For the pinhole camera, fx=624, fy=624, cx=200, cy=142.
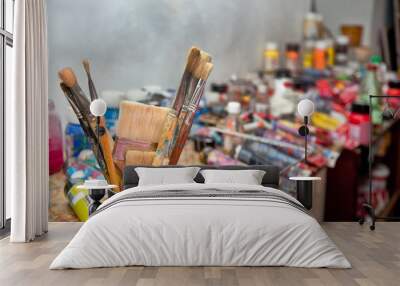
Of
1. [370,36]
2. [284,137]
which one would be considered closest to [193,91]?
[284,137]

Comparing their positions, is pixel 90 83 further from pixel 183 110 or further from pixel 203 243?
pixel 203 243

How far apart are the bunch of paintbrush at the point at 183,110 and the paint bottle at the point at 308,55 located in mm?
1085

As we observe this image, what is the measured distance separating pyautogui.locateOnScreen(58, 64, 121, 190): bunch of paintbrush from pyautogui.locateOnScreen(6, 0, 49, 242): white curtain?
96 centimetres

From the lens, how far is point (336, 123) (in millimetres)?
7055

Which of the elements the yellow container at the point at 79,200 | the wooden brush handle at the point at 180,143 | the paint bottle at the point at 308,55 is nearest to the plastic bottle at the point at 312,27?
the paint bottle at the point at 308,55

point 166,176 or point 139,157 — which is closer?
point 166,176

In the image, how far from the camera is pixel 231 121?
7.15 m

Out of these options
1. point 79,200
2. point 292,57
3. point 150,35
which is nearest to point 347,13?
point 292,57

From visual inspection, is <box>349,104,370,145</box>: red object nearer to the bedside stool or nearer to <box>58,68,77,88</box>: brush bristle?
the bedside stool

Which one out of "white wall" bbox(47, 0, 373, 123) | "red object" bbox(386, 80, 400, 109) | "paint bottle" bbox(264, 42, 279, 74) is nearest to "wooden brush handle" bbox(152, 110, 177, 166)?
"white wall" bbox(47, 0, 373, 123)

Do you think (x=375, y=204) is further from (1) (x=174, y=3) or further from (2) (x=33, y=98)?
(2) (x=33, y=98)

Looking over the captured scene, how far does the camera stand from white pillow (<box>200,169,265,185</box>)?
6301 mm

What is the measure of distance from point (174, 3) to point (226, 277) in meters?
4.13

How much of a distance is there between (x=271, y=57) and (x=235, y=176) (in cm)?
159
